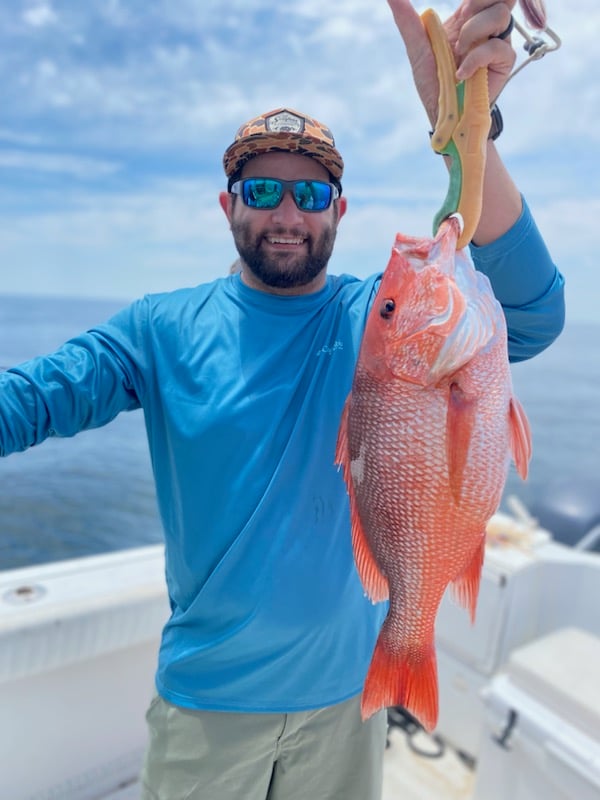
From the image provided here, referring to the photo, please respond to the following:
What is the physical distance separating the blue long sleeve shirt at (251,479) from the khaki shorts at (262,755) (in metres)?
0.08

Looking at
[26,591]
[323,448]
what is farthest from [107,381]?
[26,591]

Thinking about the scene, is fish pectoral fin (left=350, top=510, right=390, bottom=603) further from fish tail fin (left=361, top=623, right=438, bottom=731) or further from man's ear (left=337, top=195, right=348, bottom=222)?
man's ear (left=337, top=195, right=348, bottom=222)

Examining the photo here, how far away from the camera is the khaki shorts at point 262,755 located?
1.67 metres

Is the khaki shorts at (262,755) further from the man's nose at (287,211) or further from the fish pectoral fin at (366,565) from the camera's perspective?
the man's nose at (287,211)

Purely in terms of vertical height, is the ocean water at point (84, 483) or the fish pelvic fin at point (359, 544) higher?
the fish pelvic fin at point (359, 544)

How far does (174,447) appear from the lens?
5.51ft

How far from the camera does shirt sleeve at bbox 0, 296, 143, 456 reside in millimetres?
1544

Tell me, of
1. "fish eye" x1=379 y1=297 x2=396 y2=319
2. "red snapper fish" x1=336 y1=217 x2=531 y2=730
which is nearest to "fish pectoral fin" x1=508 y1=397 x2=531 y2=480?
"red snapper fish" x1=336 y1=217 x2=531 y2=730

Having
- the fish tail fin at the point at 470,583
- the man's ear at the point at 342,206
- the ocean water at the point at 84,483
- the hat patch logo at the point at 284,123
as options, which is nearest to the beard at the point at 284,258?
the man's ear at the point at 342,206

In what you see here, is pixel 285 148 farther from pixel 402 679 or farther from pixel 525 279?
pixel 402 679

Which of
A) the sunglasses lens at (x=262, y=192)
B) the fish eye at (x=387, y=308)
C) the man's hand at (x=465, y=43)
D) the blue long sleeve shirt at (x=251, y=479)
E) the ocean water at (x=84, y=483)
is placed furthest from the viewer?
the ocean water at (x=84, y=483)

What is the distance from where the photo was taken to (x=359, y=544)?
135 centimetres

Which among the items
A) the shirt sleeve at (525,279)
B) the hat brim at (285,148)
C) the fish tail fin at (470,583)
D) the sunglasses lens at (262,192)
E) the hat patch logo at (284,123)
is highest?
the hat patch logo at (284,123)

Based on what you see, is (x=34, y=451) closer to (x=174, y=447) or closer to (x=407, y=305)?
(x=174, y=447)
